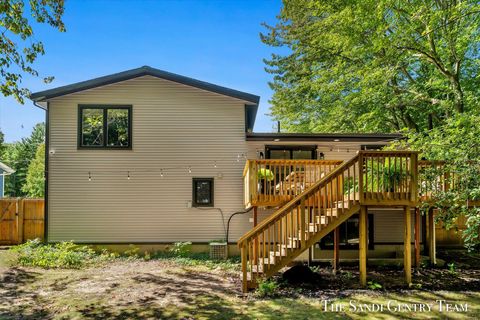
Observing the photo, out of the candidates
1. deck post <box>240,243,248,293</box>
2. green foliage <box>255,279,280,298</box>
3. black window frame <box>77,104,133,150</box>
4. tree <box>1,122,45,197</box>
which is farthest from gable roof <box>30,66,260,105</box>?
tree <box>1,122,45,197</box>

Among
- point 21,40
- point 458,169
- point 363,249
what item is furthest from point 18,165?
point 458,169

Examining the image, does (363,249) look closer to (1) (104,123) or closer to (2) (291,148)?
(2) (291,148)

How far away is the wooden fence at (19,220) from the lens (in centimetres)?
1416

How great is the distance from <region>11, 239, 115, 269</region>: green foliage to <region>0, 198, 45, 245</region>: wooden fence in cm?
203

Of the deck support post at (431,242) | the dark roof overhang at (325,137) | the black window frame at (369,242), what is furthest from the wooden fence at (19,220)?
the deck support post at (431,242)

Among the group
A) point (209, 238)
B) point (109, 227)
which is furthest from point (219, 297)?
point (109, 227)

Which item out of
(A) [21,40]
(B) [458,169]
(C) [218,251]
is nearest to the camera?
(A) [21,40]

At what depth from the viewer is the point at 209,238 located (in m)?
12.7

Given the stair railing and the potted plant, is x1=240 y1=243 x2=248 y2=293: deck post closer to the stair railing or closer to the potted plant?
the stair railing

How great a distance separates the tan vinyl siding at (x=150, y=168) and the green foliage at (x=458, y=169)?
600 centimetres

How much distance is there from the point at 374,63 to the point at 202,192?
7813 millimetres

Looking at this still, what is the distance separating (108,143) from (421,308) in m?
10.6

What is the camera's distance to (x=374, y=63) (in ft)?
44.1

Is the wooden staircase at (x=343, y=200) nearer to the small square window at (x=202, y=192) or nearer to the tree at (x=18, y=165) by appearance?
the small square window at (x=202, y=192)
